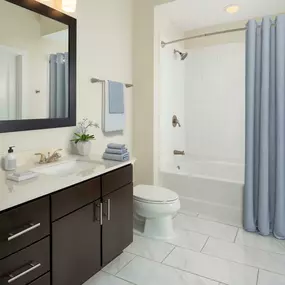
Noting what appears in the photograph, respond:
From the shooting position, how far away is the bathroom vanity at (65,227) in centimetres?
118

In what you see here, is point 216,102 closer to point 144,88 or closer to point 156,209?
point 144,88

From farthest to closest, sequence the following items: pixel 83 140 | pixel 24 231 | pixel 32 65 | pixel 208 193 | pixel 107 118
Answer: pixel 208 193 < pixel 107 118 < pixel 83 140 < pixel 32 65 < pixel 24 231

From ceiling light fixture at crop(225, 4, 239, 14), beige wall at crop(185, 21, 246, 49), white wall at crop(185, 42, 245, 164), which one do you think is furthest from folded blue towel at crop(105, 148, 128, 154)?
beige wall at crop(185, 21, 246, 49)

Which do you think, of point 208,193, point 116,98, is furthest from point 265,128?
point 116,98

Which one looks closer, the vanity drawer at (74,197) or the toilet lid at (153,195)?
the vanity drawer at (74,197)

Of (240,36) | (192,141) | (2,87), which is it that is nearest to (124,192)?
(2,87)

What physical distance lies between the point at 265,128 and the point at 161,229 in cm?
133

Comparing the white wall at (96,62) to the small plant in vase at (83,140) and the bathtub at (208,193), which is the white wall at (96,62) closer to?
the small plant in vase at (83,140)

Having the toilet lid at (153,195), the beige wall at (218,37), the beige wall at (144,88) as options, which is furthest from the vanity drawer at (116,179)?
the beige wall at (218,37)

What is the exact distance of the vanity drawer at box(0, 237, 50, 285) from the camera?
1142 mm

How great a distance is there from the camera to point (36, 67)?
1878 mm

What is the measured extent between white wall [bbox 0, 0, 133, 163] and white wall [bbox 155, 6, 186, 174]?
12.7 inches

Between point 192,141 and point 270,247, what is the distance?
5.86ft

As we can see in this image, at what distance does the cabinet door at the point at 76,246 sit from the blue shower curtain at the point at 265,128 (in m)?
1.58
